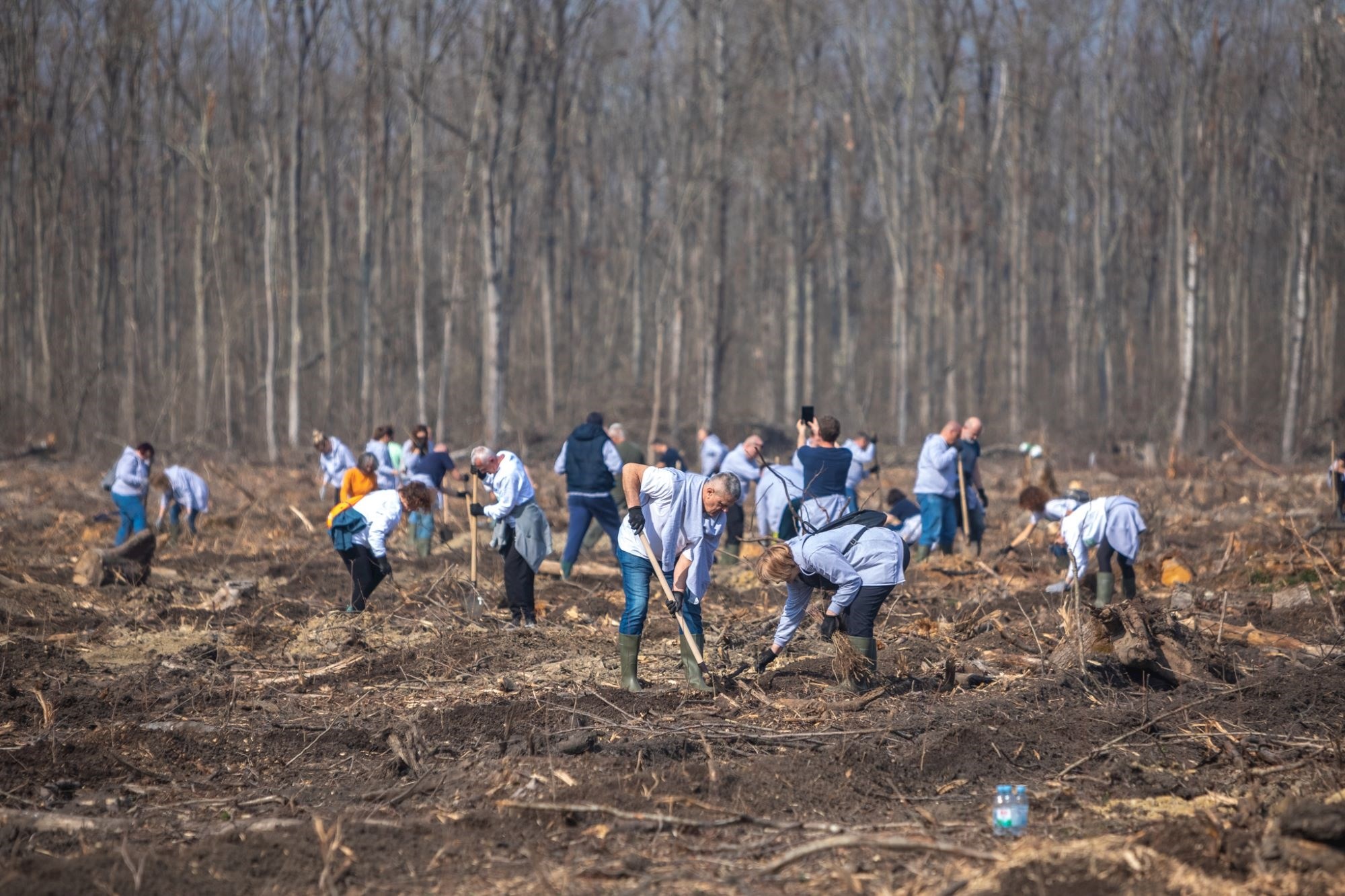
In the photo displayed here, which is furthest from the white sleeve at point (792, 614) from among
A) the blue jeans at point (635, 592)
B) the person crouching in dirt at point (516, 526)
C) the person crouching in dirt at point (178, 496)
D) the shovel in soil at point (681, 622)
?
the person crouching in dirt at point (178, 496)

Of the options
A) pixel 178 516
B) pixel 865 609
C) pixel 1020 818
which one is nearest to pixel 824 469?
pixel 865 609

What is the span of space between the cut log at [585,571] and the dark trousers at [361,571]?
251 cm

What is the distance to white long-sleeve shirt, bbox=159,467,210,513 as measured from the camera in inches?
614

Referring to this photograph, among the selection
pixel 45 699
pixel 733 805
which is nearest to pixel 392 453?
pixel 45 699

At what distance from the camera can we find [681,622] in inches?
309

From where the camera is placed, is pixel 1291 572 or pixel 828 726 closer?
pixel 828 726

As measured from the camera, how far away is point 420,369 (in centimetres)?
2753

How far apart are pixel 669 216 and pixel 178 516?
2667 cm

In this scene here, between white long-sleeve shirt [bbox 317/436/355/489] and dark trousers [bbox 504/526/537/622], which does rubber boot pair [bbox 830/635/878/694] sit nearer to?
Result: dark trousers [bbox 504/526/537/622]

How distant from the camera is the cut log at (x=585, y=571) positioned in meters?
12.9

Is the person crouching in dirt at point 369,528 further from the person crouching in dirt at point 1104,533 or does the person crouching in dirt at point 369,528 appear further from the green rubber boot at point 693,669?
the person crouching in dirt at point 1104,533

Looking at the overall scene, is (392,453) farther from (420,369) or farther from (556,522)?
(420,369)

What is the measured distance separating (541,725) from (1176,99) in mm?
28034

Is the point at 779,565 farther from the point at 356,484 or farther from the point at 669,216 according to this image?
the point at 669,216
